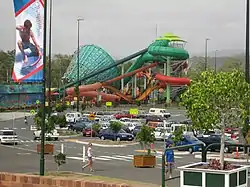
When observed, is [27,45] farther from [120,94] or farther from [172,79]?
[120,94]

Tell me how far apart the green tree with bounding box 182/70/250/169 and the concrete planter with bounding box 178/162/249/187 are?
109cm

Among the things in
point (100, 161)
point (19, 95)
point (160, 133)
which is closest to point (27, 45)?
point (100, 161)

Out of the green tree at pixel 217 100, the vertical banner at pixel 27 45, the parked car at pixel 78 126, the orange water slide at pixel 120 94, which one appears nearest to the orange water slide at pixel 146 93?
the orange water slide at pixel 120 94

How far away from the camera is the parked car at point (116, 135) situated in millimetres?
48594

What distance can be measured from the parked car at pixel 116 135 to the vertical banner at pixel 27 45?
30012 millimetres

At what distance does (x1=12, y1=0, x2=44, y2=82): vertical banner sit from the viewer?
18.7 meters

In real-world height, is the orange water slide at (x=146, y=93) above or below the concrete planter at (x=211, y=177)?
above

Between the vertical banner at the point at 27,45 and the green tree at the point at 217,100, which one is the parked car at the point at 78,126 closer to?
the vertical banner at the point at 27,45

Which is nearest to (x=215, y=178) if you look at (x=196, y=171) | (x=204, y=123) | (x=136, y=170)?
(x=196, y=171)

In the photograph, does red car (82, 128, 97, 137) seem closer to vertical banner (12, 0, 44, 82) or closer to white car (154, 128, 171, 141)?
white car (154, 128, 171, 141)

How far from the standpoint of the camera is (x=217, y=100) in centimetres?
1368

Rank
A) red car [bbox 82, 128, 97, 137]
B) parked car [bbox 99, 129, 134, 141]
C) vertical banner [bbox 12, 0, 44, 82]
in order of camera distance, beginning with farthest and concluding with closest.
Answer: red car [bbox 82, 128, 97, 137] → parked car [bbox 99, 129, 134, 141] → vertical banner [bbox 12, 0, 44, 82]

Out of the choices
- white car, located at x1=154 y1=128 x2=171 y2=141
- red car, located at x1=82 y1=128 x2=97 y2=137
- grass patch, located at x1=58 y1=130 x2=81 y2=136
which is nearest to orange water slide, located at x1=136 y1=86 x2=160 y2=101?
grass patch, located at x1=58 y1=130 x2=81 y2=136

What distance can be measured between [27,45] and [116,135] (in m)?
30.5
